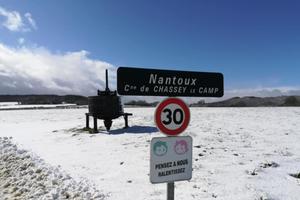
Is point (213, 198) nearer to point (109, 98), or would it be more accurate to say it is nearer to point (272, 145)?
point (272, 145)

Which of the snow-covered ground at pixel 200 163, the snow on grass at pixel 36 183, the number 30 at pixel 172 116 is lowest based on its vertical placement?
the snow on grass at pixel 36 183

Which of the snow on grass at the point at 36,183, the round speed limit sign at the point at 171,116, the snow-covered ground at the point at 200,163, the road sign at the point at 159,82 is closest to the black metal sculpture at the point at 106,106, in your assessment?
the snow-covered ground at the point at 200,163

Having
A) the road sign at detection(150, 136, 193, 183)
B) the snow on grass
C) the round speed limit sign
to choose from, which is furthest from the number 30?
the snow on grass

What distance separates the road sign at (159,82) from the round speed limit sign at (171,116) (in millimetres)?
146

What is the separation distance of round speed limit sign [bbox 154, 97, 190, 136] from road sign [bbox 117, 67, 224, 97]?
15 cm

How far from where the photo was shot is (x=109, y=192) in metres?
6.10

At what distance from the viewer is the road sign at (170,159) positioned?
3539 millimetres

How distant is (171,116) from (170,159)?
513 mm

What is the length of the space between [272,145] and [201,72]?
7815mm

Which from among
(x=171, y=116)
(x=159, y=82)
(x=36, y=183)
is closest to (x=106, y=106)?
(x=36, y=183)

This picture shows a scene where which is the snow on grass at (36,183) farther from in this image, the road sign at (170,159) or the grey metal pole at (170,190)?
the road sign at (170,159)

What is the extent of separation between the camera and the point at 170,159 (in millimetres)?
3619

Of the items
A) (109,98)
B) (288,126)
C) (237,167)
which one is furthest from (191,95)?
(288,126)

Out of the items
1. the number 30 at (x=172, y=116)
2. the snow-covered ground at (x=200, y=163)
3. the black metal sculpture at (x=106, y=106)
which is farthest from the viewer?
the black metal sculpture at (x=106, y=106)
